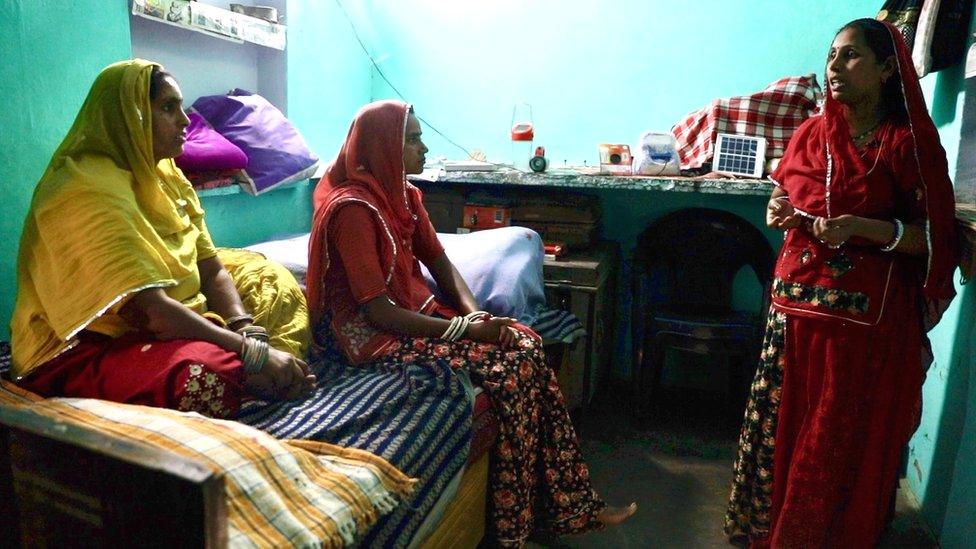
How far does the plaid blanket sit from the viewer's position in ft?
3.36

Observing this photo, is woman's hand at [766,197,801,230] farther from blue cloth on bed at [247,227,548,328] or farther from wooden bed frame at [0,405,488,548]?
wooden bed frame at [0,405,488,548]

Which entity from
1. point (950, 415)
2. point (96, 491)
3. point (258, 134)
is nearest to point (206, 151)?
point (258, 134)

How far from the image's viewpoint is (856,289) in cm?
182

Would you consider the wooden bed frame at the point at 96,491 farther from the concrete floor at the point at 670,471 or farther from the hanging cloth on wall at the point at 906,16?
the hanging cloth on wall at the point at 906,16

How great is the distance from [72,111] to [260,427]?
1071mm

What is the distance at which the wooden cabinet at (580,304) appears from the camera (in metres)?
2.60

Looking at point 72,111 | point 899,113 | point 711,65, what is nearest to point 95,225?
point 72,111

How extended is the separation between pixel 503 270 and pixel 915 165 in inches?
48.9

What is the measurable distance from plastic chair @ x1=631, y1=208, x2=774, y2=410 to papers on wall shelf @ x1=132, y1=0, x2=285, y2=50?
5.84 feet

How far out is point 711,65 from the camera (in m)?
3.17

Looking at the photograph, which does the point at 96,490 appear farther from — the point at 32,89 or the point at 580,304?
the point at 580,304

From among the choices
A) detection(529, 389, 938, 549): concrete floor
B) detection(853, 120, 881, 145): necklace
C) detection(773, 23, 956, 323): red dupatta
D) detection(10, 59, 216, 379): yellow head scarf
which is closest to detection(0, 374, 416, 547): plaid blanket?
detection(10, 59, 216, 379): yellow head scarf

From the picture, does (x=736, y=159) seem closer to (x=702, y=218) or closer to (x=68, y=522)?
(x=702, y=218)

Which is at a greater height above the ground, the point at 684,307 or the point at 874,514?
the point at 684,307
